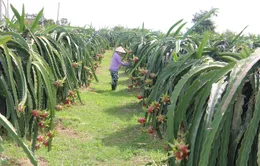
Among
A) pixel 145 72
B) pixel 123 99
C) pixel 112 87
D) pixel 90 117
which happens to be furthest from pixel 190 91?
pixel 112 87

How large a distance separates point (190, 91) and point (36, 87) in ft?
3.77

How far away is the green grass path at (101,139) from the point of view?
342cm

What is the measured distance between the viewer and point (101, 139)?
4.12 m

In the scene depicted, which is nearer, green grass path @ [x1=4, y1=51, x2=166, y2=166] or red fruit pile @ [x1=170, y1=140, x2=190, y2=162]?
red fruit pile @ [x1=170, y1=140, x2=190, y2=162]

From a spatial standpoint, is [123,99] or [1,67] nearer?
[1,67]

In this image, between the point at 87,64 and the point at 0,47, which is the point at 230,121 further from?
the point at 87,64

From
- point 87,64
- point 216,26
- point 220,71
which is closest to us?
point 220,71

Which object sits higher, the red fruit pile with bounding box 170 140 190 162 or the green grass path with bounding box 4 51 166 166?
the red fruit pile with bounding box 170 140 190 162

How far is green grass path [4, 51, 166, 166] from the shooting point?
→ 3.42 m

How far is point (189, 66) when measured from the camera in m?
2.07

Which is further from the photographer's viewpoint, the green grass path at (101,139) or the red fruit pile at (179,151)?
the green grass path at (101,139)

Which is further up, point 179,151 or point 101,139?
point 179,151

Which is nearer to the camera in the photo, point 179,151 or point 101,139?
point 179,151

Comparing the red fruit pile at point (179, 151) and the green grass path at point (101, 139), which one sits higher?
the red fruit pile at point (179, 151)
